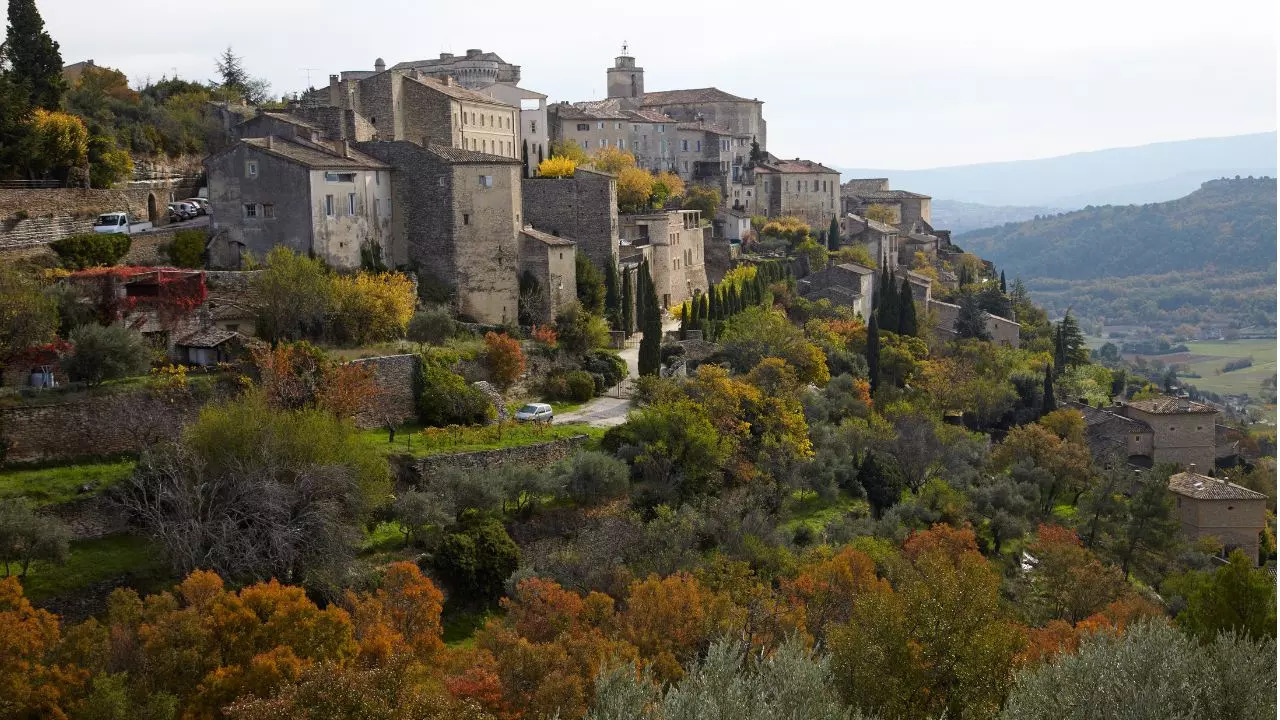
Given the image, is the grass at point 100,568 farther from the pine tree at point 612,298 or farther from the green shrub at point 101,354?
the pine tree at point 612,298

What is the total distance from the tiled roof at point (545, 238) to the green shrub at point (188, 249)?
10.4 m

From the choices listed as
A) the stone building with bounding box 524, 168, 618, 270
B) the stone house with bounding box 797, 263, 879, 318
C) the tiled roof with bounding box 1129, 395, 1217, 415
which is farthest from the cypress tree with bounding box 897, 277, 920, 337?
the stone building with bounding box 524, 168, 618, 270

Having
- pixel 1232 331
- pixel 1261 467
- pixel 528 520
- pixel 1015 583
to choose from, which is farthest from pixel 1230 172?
pixel 528 520

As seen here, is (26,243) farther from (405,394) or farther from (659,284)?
(659,284)

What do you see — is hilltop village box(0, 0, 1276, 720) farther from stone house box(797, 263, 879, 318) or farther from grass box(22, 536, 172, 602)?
stone house box(797, 263, 879, 318)

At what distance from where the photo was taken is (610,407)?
39.3m

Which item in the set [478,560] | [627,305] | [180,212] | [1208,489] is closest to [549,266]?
[627,305]

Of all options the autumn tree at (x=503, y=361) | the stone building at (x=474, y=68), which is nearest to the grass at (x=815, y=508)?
the autumn tree at (x=503, y=361)

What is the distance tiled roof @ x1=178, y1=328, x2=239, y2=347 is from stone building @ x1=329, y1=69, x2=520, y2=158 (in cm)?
1373

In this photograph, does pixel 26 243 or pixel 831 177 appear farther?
pixel 831 177

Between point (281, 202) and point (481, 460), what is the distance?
11.8m

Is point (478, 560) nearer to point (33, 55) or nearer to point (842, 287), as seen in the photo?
point (33, 55)

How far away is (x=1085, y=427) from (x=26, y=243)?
39.4 m

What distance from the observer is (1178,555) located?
1565 inches
